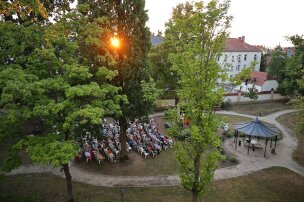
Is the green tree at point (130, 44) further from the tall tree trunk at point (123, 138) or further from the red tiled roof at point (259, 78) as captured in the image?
the red tiled roof at point (259, 78)

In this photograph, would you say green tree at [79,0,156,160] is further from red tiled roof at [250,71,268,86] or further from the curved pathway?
red tiled roof at [250,71,268,86]

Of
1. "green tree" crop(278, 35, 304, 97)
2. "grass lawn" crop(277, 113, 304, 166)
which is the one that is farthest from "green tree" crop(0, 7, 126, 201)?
"green tree" crop(278, 35, 304, 97)

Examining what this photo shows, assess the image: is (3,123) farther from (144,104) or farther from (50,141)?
(144,104)

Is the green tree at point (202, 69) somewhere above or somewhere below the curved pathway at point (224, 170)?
above

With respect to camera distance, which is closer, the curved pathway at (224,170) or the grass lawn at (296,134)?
the curved pathway at (224,170)

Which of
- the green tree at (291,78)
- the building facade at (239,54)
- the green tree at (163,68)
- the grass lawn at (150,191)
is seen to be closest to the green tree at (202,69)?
the grass lawn at (150,191)

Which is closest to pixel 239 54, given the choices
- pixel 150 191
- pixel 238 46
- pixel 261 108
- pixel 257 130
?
pixel 238 46

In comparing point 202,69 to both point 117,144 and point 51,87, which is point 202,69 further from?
point 117,144

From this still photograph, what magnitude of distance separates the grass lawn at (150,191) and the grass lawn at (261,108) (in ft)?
68.6

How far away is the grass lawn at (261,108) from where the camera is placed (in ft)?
132

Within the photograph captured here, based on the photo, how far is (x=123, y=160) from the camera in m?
22.4

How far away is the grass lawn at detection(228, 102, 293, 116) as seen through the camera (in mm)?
40312

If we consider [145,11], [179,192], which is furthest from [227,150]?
[145,11]

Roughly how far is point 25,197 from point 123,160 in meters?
8.04
